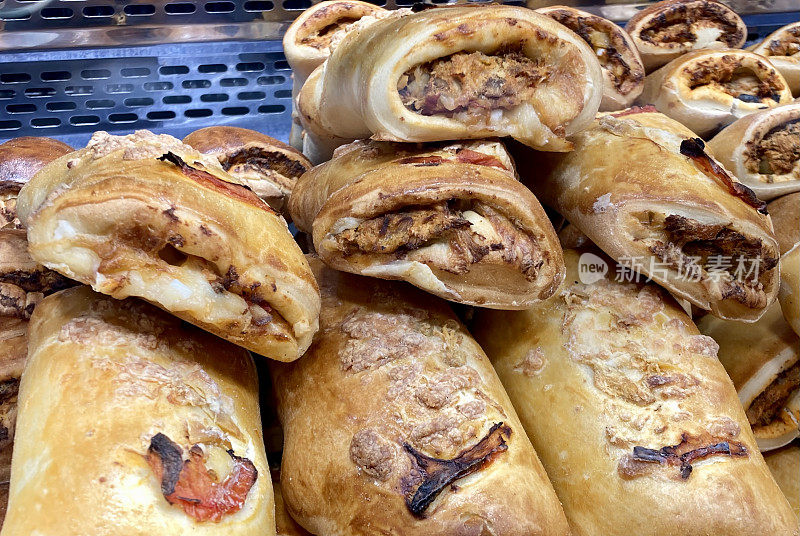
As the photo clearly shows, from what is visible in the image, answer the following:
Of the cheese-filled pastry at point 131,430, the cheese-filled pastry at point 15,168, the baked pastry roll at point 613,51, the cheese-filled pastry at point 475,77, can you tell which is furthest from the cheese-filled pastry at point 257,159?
the baked pastry roll at point 613,51

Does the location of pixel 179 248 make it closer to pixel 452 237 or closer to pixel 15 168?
pixel 452 237

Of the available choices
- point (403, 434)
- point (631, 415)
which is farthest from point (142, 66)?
point (631, 415)

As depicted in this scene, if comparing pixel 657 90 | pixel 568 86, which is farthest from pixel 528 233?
pixel 657 90

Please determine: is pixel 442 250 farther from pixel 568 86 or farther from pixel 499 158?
pixel 568 86

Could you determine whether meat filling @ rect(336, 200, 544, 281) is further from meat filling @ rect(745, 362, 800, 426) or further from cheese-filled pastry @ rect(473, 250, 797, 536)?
meat filling @ rect(745, 362, 800, 426)

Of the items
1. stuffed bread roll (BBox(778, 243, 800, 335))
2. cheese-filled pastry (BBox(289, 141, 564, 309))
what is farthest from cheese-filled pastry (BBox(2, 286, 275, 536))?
stuffed bread roll (BBox(778, 243, 800, 335))
